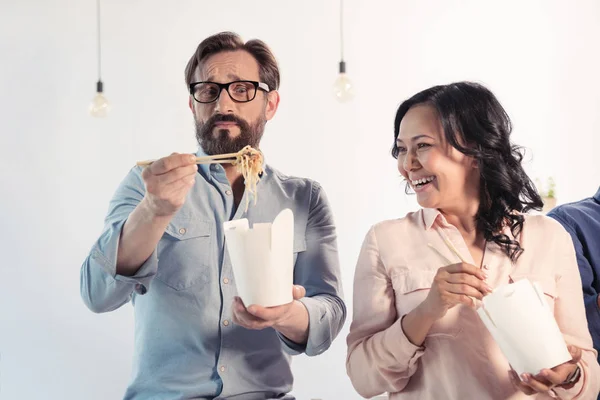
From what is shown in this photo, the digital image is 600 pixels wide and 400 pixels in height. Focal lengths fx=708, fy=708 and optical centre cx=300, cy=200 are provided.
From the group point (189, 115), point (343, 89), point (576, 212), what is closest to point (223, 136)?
point (576, 212)

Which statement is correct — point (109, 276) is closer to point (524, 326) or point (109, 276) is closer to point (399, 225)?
point (399, 225)

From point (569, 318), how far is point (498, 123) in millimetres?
480

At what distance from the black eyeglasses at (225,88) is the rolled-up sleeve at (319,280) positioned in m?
0.32

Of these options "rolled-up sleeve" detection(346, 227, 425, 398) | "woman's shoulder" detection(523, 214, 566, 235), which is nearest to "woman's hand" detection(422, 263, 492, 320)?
"rolled-up sleeve" detection(346, 227, 425, 398)

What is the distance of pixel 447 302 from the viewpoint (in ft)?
4.58

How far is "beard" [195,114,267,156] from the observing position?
184 cm

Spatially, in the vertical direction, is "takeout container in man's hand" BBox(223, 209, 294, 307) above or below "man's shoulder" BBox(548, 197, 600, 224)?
below

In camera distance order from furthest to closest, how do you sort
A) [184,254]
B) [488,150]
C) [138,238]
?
[184,254] < [488,150] < [138,238]

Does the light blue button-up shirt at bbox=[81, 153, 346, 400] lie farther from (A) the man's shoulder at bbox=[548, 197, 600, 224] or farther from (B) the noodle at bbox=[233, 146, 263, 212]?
(A) the man's shoulder at bbox=[548, 197, 600, 224]

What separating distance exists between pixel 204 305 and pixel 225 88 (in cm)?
57

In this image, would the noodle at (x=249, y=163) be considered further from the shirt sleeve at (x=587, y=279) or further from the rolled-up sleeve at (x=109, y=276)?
the shirt sleeve at (x=587, y=279)

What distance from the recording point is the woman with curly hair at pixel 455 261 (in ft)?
4.98

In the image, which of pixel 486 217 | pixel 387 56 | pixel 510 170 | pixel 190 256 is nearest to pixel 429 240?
pixel 486 217

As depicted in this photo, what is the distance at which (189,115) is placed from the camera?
388 cm
